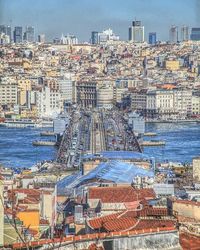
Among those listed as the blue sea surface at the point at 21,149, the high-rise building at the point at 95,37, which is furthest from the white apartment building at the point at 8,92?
the high-rise building at the point at 95,37

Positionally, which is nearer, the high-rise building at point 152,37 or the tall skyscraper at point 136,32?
the tall skyscraper at point 136,32

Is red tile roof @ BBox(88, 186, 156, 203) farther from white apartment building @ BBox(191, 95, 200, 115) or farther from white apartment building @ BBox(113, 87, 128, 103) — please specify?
white apartment building @ BBox(113, 87, 128, 103)

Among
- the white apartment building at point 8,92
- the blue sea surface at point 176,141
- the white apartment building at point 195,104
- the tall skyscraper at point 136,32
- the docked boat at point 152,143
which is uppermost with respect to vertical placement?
the tall skyscraper at point 136,32

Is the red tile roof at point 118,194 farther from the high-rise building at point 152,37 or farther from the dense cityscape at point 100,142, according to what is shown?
the high-rise building at point 152,37

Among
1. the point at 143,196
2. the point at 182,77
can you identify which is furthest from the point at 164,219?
the point at 182,77

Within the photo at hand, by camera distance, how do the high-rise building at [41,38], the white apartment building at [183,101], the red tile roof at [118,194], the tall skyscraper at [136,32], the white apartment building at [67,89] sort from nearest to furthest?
the red tile roof at [118,194]
the white apartment building at [183,101]
the white apartment building at [67,89]
the high-rise building at [41,38]
the tall skyscraper at [136,32]

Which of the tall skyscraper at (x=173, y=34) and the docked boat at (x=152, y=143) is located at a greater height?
the tall skyscraper at (x=173, y=34)

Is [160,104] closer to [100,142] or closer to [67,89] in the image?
[67,89]

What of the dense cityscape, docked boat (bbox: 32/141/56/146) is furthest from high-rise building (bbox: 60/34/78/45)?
docked boat (bbox: 32/141/56/146)

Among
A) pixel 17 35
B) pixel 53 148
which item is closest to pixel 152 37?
pixel 17 35
